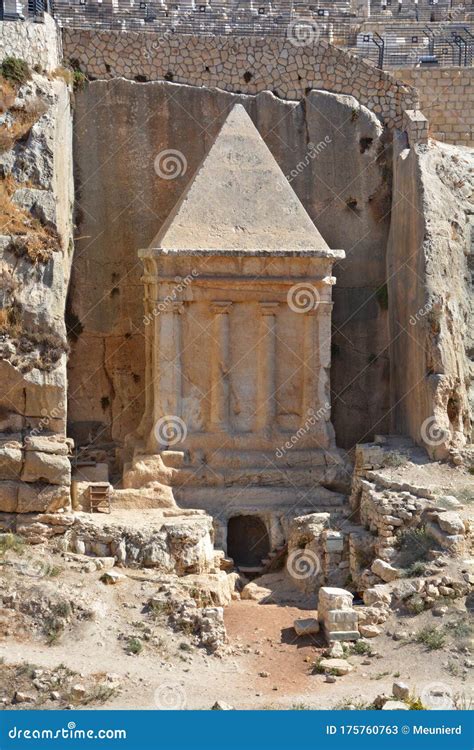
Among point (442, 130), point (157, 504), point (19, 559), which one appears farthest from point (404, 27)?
point (19, 559)

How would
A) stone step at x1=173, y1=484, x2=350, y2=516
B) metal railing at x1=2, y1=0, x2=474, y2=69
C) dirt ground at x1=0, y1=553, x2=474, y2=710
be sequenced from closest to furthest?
dirt ground at x1=0, y1=553, x2=474, y2=710 → stone step at x1=173, y1=484, x2=350, y2=516 → metal railing at x1=2, y1=0, x2=474, y2=69

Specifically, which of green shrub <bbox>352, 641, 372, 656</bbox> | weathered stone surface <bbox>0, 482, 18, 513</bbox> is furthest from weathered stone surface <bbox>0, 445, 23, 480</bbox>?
green shrub <bbox>352, 641, 372, 656</bbox>

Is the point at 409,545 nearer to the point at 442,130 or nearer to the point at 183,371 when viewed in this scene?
Answer: the point at 183,371

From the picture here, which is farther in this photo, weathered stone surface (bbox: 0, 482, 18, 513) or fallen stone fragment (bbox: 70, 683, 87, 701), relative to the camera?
weathered stone surface (bbox: 0, 482, 18, 513)

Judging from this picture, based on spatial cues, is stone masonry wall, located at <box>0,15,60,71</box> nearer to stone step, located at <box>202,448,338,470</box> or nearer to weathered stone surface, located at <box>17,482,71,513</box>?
weathered stone surface, located at <box>17,482,71,513</box>

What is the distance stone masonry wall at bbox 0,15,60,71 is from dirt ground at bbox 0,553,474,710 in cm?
905

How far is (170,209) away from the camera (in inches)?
1073

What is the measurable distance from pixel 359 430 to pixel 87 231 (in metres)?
6.54

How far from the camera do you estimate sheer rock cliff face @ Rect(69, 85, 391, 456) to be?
26859mm

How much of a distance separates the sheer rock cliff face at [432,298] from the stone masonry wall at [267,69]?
1.31 metres

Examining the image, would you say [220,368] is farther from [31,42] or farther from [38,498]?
[31,42]

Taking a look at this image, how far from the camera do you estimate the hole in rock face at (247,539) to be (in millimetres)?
24156

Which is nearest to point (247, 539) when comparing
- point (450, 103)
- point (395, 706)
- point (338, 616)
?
point (338, 616)

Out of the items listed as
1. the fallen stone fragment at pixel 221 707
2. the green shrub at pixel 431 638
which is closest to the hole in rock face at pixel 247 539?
the green shrub at pixel 431 638
